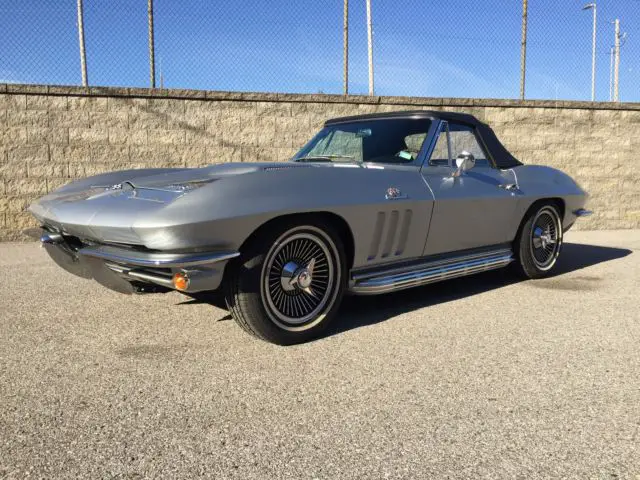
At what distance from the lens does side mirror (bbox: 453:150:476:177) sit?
3902 millimetres

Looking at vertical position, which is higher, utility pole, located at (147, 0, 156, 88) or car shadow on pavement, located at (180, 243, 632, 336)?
utility pole, located at (147, 0, 156, 88)

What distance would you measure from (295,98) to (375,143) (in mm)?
4355

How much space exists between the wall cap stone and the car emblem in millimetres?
5030

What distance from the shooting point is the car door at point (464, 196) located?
3822 millimetres

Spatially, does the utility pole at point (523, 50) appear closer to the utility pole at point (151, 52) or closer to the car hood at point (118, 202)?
the utility pole at point (151, 52)

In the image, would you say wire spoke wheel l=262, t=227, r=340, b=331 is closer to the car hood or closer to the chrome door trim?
the chrome door trim

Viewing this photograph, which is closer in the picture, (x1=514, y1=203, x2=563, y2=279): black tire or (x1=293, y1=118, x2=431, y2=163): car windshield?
(x1=293, y1=118, x2=431, y2=163): car windshield

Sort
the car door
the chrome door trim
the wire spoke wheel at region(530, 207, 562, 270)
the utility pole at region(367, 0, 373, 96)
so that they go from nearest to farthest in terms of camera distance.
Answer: the chrome door trim
the car door
the wire spoke wheel at region(530, 207, 562, 270)
the utility pole at region(367, 0, 373, 96)

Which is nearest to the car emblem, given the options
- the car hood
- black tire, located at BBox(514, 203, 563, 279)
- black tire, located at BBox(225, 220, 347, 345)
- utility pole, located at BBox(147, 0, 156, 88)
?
black tire, located at BBox(225, 220, 347, 345)

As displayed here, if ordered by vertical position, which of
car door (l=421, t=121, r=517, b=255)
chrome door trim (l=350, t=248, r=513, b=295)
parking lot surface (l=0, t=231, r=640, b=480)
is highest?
car door (l=421, t=121, r=517, b=255)

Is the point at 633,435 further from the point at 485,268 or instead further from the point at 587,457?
the point at 485,268

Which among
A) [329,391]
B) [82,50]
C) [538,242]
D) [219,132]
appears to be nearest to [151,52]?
[82,50]

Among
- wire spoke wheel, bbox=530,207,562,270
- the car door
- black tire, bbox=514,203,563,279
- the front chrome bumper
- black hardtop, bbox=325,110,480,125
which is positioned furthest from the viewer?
wire spoke wheel, bbox=530,207,562,270

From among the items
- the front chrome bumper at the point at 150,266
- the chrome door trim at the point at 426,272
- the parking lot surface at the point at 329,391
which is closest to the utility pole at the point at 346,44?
the chrome door trim at the point at 426,272
